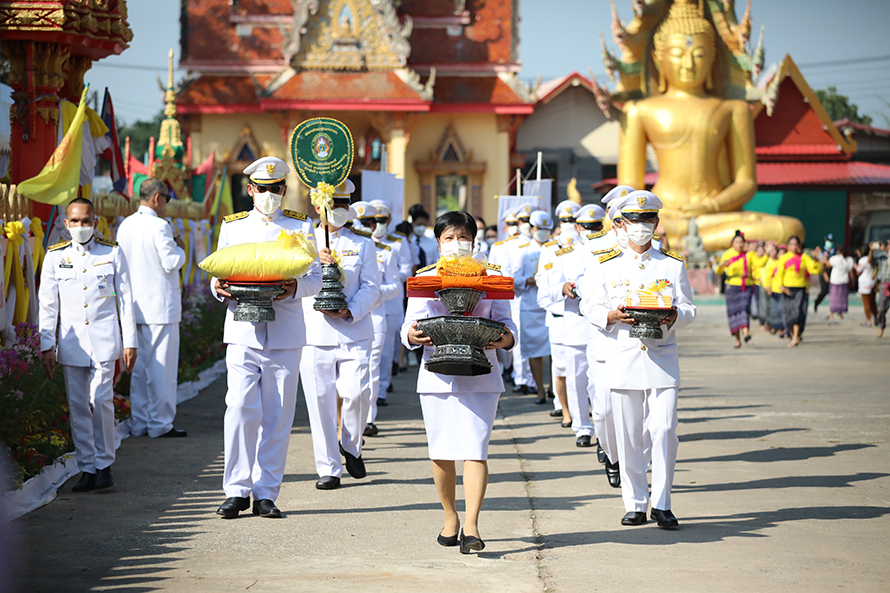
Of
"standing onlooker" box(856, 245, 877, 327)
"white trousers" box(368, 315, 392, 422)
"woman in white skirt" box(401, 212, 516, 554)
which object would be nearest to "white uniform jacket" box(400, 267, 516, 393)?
"woman in white skirt" box(401, 212, 516, 554)

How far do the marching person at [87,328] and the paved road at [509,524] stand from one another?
0.31 metres

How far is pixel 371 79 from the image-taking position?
29.9m

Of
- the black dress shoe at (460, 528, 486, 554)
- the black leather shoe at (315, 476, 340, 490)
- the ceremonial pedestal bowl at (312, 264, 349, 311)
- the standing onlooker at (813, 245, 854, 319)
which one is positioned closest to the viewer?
the black dress shoe at (460, 528, 486, 554)

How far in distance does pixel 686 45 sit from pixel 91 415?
2438 cm

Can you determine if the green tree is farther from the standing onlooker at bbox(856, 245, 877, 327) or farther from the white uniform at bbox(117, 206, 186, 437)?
the white uniform at bbox(117, 206, 186, 437)

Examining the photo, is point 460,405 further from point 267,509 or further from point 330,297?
point 330,297

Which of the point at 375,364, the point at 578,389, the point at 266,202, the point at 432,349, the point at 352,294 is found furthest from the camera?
the point at 375,364

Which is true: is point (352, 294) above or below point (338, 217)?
below

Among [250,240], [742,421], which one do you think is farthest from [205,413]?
[742,421]

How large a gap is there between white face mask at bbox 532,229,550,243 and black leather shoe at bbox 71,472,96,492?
640 centimetres

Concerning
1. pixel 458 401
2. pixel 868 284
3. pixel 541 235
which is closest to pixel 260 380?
pixel 458 401

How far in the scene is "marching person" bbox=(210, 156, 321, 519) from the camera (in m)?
6.44

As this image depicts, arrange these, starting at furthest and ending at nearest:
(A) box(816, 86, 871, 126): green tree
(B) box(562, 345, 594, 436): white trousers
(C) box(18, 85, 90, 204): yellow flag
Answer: (A) box(816, 86, 871, 126): green tree, (C) box(18, 85, 90, 204): yellow flag, (B) box(562, 345, 594, 436): white trousers

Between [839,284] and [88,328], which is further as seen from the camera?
[839,284]
